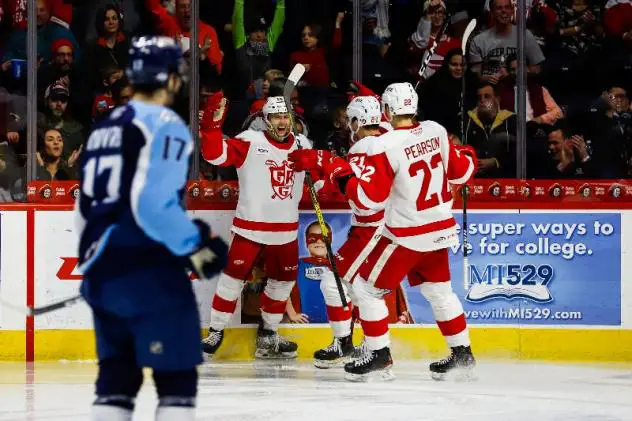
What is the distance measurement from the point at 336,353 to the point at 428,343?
21.0 inches

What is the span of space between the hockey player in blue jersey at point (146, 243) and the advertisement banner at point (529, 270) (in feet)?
11.2

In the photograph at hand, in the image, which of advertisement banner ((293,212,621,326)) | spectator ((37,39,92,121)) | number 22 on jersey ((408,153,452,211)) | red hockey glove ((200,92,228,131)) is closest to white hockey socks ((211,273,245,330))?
advertisement banner ((293,212,621,326))

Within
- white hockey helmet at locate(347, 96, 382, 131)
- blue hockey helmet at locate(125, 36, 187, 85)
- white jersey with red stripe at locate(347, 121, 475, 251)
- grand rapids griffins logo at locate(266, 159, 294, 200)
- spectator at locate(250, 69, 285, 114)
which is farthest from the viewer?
spectator at locate(250, 69, 285, 114)

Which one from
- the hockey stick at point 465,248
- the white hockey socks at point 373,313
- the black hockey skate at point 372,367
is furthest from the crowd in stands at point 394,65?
the black hockey skate at point 372,367

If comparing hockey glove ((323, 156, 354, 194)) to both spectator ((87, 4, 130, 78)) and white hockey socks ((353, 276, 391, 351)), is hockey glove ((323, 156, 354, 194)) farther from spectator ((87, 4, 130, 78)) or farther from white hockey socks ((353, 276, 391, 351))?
spectator ((87, 4, 130, 78))

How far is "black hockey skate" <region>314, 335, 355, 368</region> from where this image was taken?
21.9 feet

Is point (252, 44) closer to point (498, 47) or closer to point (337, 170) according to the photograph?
point (498, 47)

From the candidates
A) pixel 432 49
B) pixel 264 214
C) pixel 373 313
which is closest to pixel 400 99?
pixel 373 313

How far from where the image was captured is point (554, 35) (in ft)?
23.8

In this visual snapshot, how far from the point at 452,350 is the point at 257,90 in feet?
5.88

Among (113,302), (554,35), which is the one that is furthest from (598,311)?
(113,302)

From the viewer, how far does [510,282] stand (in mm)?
6973

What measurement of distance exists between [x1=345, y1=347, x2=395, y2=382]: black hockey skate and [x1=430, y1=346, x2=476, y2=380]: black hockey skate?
0.78 feet

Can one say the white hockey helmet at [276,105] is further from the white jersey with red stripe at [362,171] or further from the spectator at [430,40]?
the spectator at [430,40]
